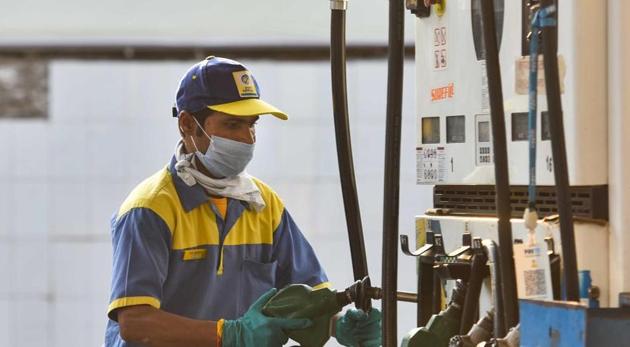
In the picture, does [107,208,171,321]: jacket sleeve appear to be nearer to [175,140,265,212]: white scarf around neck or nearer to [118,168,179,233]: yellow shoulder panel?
[118,168,179,233]: yellow shoulder panel

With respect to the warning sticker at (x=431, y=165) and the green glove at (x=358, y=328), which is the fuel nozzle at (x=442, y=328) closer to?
the warning sticker at (x=431, y=165)

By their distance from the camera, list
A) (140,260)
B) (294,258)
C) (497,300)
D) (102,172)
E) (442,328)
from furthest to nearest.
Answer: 1. (102,172)
2. (294,258)
3. (140,260)
4. (442,328)
5. (497,300)

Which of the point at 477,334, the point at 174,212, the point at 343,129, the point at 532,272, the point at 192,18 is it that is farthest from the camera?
the point at 192,18

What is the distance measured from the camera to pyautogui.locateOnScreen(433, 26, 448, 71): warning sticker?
8.36ft

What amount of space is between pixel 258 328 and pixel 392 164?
83cm

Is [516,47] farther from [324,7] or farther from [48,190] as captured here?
[48,190]

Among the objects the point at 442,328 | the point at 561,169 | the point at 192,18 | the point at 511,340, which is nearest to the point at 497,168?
the point at 561,169

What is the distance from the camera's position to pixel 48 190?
538 centimetres

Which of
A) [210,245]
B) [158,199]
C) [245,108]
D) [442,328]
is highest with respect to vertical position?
[245,108]

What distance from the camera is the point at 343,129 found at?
2.80 meters

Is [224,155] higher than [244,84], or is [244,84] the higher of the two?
[244,84]

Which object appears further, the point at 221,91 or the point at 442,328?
the point at 221,91

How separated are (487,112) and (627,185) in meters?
0.42

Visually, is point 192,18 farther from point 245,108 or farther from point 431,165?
point 431,165
